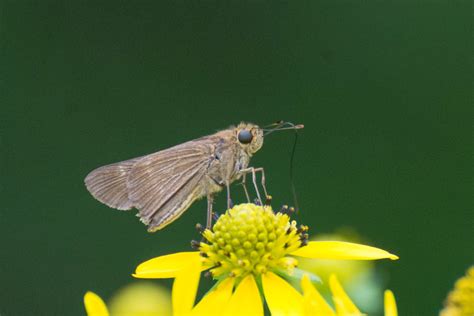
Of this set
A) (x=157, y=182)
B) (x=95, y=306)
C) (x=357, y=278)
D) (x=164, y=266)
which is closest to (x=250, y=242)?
(x=164, y=266)

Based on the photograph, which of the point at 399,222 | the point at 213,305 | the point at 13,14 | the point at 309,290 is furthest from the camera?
the point at 13,14

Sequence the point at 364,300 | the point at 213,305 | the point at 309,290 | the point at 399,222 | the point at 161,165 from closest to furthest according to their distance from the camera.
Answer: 1. the point at 309,290
2. the point at 213,305
3. the point at 364,300
4. the point at 161,165
5. the point at 399,222

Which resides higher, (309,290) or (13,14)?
(13,14)

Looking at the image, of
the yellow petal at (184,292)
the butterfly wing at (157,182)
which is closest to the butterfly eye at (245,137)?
the butterfly wing at (157,182)

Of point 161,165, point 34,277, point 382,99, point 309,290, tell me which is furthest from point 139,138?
point 309,290

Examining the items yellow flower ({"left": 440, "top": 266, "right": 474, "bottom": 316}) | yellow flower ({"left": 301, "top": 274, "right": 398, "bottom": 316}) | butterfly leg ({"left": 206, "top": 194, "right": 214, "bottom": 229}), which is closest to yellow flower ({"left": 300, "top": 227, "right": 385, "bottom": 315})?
yellow flower ({"left": 301, "top": 274, "right": 398, "bottom": 316})

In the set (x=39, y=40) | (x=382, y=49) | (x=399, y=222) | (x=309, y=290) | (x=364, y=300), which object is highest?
(x=39, y=40)

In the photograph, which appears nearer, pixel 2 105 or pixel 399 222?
pixel 399 222

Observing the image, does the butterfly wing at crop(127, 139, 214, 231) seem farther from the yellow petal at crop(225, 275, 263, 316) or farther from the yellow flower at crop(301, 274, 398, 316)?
the yellow flower at crop(301, 274, 398, 316)

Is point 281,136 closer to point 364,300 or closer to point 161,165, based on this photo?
point 161,165
